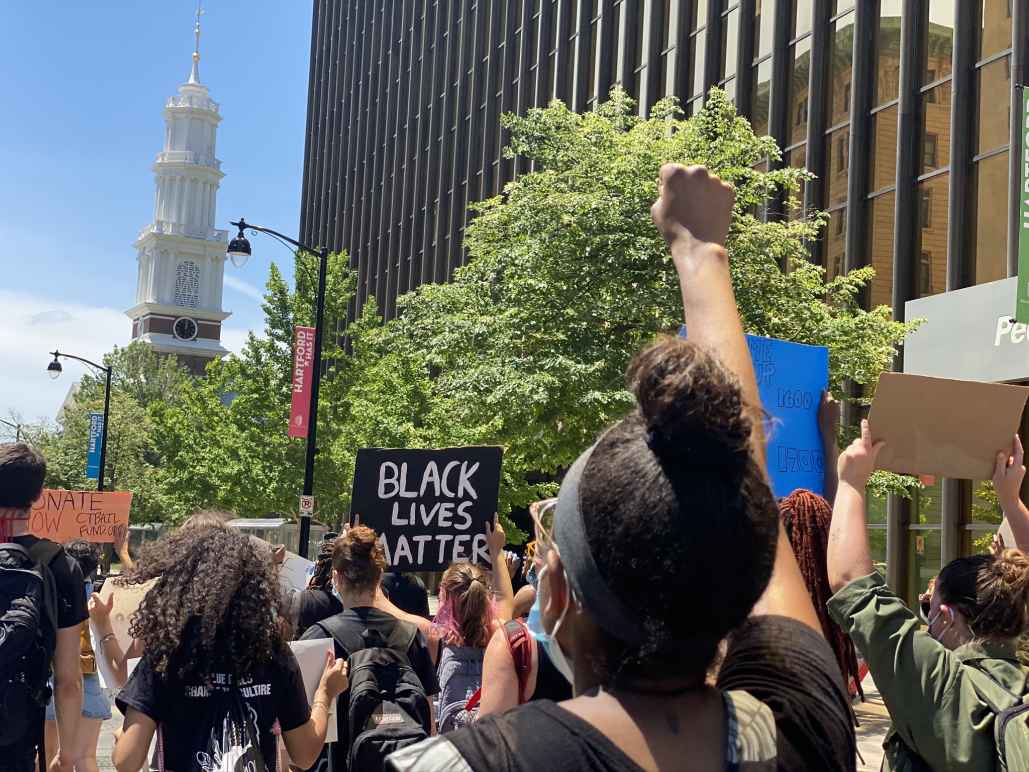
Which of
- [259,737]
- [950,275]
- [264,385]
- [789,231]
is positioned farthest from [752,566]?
[264,385]

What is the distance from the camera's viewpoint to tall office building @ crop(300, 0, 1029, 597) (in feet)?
68.5

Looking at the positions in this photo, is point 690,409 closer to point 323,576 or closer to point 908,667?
point 908,667

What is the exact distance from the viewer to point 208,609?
3.78 m

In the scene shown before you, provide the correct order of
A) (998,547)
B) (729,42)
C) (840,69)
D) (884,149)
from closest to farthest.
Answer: (998,547) < (884,149) < (840,69) < (729,42)

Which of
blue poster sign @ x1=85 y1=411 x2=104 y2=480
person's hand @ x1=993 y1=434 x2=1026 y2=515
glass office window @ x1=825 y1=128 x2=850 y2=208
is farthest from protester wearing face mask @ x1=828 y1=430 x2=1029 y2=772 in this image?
blue poster sign @ x1=85 y1=411 x2=104 y2=480

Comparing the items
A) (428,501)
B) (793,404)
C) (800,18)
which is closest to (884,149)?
(800,18)

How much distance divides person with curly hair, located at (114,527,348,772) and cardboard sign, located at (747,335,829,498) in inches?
75.3

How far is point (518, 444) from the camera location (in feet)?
58.4

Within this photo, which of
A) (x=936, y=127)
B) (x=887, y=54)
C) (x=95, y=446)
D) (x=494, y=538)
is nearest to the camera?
(x=494, y=538)

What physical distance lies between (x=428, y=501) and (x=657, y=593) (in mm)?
5731

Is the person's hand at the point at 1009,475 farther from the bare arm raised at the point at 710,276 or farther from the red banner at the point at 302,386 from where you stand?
the red banner at the point at 302,386

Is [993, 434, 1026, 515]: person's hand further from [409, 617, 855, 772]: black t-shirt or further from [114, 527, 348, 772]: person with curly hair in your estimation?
[114, 527, 348, 772]: person with curly hair

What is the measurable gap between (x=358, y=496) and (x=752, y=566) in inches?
229

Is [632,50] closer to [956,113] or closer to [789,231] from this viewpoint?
[956,113]
